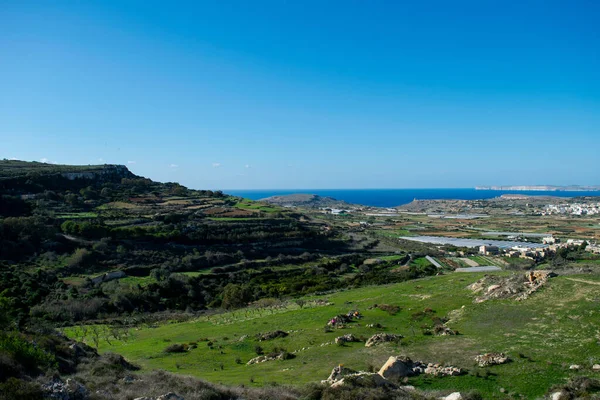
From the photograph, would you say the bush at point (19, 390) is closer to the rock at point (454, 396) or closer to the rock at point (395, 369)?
the rock at point (395, 369)

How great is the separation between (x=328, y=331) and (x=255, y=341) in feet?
15.8

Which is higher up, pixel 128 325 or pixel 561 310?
pixel 561 310

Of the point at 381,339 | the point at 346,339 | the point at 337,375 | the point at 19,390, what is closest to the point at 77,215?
the point at 346,339

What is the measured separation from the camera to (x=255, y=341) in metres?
24.4

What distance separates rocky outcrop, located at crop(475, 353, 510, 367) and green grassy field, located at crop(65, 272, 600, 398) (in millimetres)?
287

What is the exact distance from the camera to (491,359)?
1592 cm

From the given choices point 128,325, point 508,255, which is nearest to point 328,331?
point 128,325

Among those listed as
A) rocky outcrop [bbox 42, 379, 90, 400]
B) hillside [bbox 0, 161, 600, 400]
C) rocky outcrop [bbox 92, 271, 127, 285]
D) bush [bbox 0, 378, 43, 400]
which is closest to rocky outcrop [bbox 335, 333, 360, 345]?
hillside [bbox 0, 161, 600, 400]

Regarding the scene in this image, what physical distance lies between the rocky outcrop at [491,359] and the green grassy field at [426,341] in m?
0.29

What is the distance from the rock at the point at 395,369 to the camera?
49.1 ft

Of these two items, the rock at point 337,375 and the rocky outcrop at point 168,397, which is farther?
the rock at point 337,375

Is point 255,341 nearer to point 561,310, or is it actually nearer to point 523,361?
point 523,361

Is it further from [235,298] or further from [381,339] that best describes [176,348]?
[235,298]

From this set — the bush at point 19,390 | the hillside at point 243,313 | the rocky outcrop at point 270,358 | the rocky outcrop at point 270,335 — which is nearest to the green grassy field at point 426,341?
the hillside at point 243,313
